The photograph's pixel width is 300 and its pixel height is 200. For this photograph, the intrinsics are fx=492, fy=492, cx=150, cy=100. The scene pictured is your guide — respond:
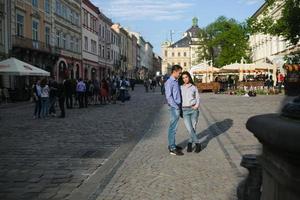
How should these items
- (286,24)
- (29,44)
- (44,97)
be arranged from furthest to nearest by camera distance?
(29,44) < (286,24) < (44,97)

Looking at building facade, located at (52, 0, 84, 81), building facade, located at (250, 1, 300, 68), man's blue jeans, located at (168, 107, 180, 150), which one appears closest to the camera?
man's blue jeans, located at (168, 107, 180, 150)

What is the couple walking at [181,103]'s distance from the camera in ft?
31.7

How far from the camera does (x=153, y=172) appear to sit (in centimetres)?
771

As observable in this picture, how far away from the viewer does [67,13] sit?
51.0 m

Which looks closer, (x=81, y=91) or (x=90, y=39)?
(x=81, y=91)

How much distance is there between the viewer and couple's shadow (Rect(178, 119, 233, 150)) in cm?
1118

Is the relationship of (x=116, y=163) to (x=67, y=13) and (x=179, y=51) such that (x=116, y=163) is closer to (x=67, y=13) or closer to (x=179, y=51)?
(x=67, y=13)

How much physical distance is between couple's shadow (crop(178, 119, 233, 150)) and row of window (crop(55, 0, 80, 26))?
34.1 m

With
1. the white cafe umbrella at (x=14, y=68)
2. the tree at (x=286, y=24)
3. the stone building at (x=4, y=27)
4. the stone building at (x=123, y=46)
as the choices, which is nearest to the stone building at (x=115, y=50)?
the stone building at (x=123, y=46)

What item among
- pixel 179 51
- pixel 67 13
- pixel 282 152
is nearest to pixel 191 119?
pixel 282 152

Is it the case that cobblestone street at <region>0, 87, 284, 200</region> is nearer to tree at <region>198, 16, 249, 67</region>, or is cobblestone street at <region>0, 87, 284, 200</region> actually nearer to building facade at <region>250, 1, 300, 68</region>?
building facade at <region>250, 1, 300, 68</region>

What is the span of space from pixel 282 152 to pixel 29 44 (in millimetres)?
36066

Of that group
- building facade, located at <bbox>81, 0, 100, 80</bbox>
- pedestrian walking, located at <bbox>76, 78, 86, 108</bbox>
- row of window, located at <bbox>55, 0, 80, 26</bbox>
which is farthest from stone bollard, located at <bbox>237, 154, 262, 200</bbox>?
building facade, located at <bbox>81, 0, 100, 80</bbox>

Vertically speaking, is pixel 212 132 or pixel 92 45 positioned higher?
pixel 92 45
